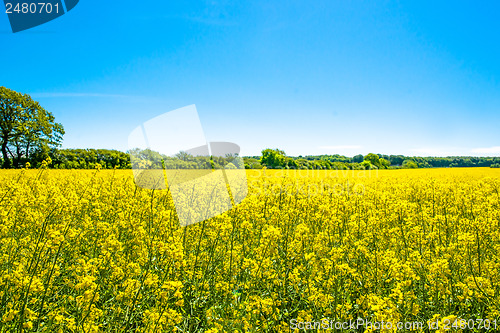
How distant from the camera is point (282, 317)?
10.3 ft

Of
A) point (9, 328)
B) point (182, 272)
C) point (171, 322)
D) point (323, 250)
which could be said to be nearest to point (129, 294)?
point (171, 322)

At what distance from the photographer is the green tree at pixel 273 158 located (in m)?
42.2

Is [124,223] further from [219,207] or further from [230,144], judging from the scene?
[230,144]

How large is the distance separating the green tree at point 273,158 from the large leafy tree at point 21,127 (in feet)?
107

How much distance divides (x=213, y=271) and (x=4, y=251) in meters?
3.24

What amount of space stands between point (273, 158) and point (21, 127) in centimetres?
3720

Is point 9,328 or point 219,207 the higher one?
point 219,207

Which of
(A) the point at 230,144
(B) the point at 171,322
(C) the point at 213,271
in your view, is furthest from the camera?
(A) the point at 230,144

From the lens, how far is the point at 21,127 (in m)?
33.5
